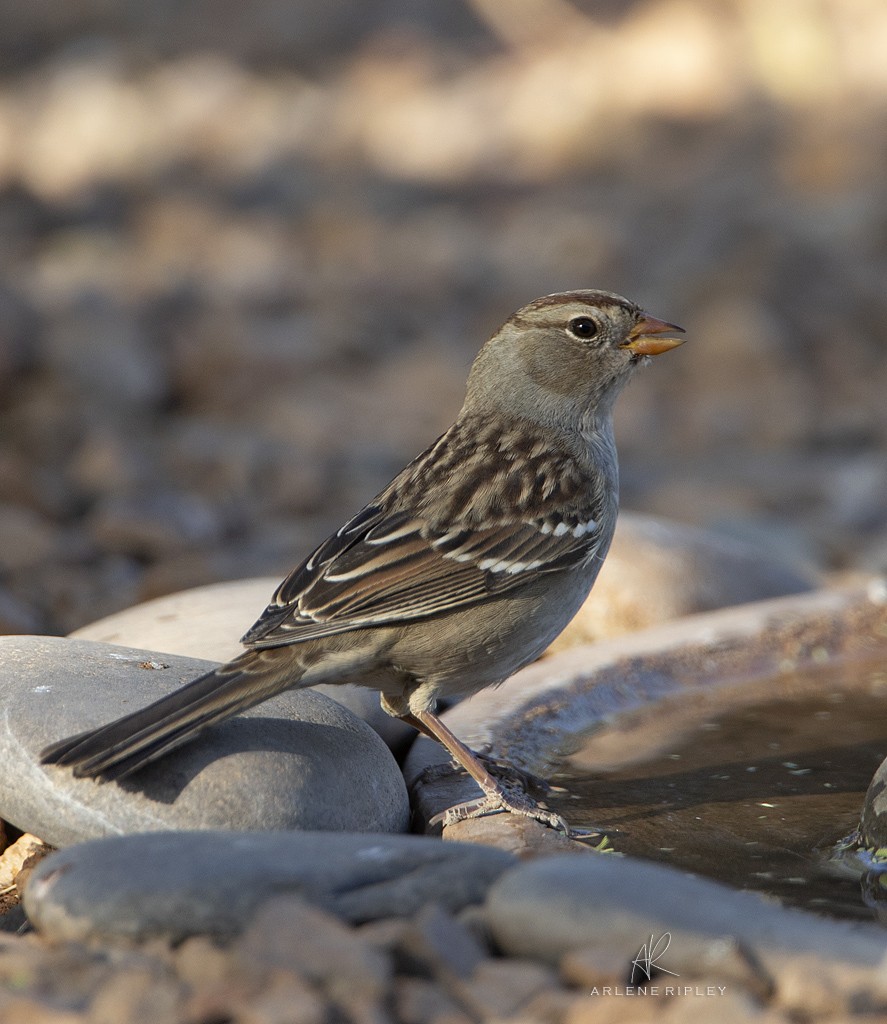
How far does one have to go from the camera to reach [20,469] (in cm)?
866

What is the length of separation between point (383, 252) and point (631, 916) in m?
12.2

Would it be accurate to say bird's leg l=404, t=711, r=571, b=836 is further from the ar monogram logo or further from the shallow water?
the ar monogram logo

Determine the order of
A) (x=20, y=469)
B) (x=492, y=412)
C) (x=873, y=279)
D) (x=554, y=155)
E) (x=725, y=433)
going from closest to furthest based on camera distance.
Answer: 1. (x=492, y=412)
2. (x=20, y=469)
3. (x=725, y=433)
4. (x=873, y=279)
5. (x=554, y=155)

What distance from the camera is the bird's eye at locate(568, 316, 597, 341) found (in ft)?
16.2

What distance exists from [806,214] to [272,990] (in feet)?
40.0

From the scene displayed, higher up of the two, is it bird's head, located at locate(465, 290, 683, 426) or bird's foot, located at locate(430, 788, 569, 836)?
bird's head, located at locate(465, 290, 683, 426)

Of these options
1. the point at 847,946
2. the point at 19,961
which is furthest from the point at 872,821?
the point at 19,961

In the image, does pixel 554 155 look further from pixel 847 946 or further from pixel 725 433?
pixel 847 946

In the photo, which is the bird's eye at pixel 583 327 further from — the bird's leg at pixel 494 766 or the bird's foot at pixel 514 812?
the bird's foot at pixel 514 812

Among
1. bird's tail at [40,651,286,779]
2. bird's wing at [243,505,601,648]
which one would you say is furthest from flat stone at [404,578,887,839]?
bird's tail at [40,651,286,779]

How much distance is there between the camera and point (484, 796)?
161 inches

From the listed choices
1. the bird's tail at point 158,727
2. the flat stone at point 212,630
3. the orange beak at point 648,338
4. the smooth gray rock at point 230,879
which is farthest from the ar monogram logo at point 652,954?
the orange beak at point 648,338

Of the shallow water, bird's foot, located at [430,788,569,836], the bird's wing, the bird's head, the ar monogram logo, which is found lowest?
the shallow water

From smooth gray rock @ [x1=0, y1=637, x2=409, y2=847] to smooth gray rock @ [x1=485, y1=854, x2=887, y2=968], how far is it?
0.94 m
